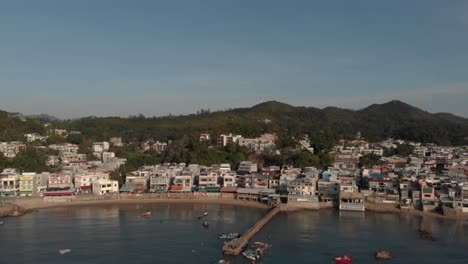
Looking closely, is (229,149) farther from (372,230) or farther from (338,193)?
(372,230)

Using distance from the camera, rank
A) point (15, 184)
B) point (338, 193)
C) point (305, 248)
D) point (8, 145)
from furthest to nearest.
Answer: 1. point (8, 145)
2. point (15, 184)
3. point (338, 193)
4. point (305, 248)

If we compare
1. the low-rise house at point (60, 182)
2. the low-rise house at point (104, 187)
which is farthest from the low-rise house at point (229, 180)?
the low-rise house at point (60, 182)

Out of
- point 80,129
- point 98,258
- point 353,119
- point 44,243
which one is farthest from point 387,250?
point 353,119

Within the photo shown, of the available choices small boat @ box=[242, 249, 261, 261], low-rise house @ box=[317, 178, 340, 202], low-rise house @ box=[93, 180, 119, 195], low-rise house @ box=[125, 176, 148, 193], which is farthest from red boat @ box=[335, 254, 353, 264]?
low-rise house @ box=[93, 180, 119, 195]

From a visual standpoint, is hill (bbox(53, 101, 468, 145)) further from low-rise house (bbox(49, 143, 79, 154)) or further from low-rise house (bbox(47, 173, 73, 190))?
low-rise house (bbox(47, 173, 73, 190))

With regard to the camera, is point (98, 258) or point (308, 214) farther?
point (308, 214)

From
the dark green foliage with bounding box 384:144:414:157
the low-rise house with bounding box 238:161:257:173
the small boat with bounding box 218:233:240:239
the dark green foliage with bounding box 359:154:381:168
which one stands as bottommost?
the small boat with bounding box 218:233:240:239

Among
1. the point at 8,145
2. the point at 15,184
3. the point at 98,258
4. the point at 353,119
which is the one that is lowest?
the point at 98,258
